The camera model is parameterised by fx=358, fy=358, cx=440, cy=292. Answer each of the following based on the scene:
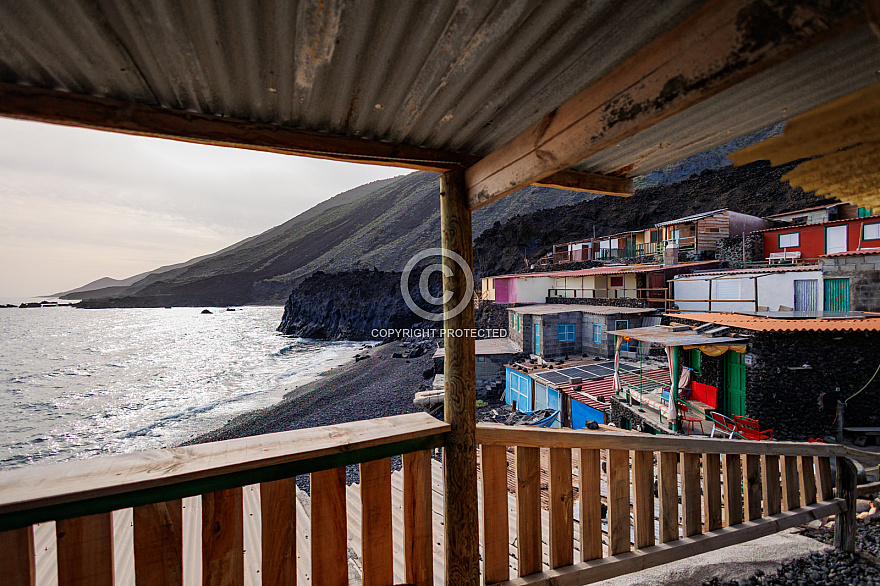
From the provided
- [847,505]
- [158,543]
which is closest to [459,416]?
[158,543]

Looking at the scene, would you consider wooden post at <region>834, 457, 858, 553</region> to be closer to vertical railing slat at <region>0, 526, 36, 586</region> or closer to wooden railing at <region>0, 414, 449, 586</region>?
wooden railing at <region>0, 414, 449, 586</region>

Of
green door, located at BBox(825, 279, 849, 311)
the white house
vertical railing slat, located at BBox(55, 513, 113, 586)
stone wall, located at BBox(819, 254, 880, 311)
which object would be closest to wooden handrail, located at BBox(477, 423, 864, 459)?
vertical railing slat, located at BBox(55, 513, 113, 586)

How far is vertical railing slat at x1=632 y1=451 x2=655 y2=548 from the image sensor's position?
2.39 meters

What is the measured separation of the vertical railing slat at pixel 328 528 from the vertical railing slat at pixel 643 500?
1880 millimetres

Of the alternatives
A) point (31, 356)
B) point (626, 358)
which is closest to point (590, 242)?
point (626, 358)

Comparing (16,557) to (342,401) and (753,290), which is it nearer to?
(342,401)

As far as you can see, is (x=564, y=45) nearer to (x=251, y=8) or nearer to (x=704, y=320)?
(x=251, y=8)

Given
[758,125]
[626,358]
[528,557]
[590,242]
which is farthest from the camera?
[590,242]

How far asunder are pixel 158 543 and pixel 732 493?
3.67m

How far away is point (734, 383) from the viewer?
10.2m

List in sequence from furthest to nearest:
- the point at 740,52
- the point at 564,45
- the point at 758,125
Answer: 1. the point at 758,125
2. the point at 564,45
3. the point at 740,52

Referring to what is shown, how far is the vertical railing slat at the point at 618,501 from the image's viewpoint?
7.61 feet

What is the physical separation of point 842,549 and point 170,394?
3494 centimetres

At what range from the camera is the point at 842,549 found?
3164mm
